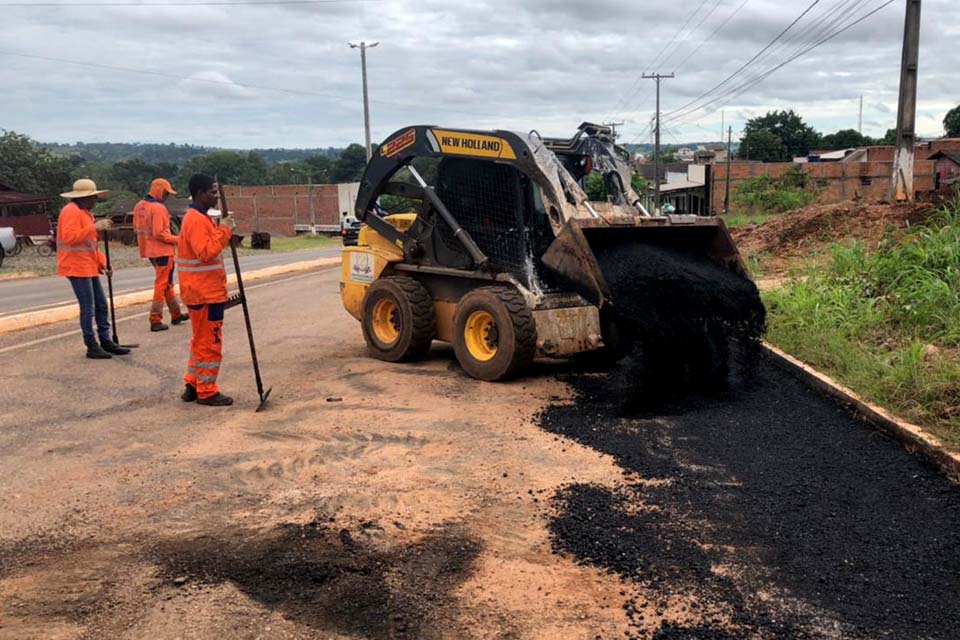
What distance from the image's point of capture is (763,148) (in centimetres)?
9294

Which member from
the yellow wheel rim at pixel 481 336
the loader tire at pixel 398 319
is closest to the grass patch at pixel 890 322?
the yellow wheel rim at pixel 481 336

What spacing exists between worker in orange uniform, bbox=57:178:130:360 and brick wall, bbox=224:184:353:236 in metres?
67.2

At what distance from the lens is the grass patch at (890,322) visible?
5652mm

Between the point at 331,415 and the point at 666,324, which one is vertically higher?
the point at 666,324

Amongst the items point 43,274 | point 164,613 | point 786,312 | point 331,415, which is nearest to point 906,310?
point 786,312

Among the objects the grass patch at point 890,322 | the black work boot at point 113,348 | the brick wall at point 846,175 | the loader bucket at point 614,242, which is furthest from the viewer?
the brick wall at point 846,175

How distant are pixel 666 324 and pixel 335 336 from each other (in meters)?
4.75

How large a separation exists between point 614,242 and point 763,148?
9355cm

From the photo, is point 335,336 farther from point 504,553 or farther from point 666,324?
point 504,553

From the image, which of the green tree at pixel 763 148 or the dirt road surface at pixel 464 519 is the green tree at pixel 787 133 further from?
the dirt road surface at pixel 464 519

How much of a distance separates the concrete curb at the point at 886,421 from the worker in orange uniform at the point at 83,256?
6712 mm

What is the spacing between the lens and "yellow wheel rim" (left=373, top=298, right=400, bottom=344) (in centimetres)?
823

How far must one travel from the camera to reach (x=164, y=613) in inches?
127

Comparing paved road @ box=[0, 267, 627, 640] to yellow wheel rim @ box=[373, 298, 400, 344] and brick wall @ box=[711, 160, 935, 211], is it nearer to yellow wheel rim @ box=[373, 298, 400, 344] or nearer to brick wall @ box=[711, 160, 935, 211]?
yellow wheel rim @ box=[373, 298, 400, 344]
